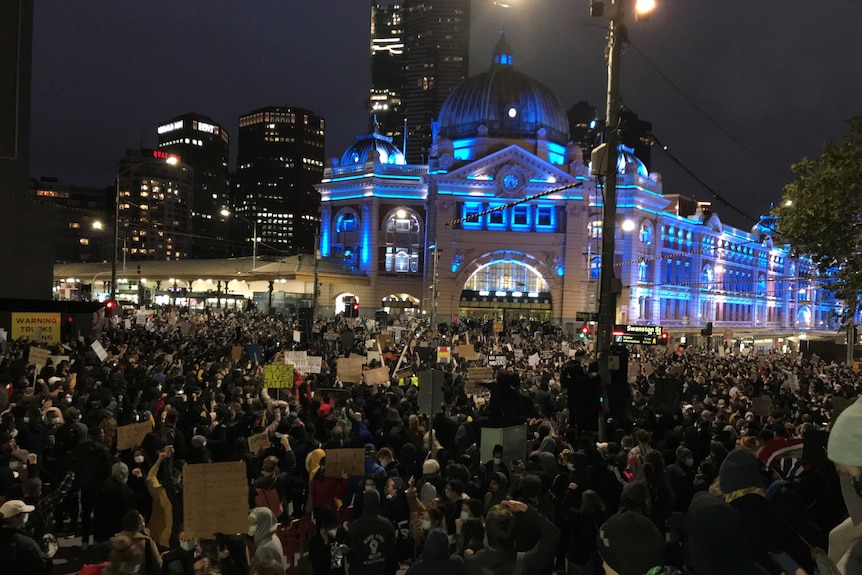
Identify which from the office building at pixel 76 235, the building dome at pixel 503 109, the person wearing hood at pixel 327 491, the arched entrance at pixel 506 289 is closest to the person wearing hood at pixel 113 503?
the person wearing hood at pixel 327 491

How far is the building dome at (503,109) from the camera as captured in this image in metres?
69.5

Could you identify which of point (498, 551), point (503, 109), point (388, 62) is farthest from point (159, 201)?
point (498, 551)

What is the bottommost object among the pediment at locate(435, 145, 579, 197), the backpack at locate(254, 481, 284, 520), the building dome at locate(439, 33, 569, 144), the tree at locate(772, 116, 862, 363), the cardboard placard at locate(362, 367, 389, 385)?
the backpack at locate(254, 481, 284, 520)

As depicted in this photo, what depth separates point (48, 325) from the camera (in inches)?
1011

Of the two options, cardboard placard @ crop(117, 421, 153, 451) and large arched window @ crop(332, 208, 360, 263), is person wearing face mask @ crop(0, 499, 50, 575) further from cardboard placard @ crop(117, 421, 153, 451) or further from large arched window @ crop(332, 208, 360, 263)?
large arched window @ crop(332, 208, 360, 263)

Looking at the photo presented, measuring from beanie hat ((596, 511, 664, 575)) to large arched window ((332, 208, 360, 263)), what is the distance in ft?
205

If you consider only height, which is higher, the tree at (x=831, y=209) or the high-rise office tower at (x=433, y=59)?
the high-rise office tower at (x=433, y=59)

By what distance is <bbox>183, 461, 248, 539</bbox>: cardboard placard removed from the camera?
6383 mm

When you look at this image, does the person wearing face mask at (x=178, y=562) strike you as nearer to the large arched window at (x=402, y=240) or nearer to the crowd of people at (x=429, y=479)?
the crowd of people at (x=429, y=479)

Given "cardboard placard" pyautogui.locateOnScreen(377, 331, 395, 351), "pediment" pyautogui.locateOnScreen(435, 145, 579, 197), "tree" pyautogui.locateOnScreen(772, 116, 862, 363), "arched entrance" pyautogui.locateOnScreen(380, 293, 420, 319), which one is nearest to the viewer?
"tree" pyautogui.locateOnScreen(772, 116, 862, 363)

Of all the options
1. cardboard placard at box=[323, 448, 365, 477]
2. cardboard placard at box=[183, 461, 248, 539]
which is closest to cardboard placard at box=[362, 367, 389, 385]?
cardboard placard at box=[323, 448, 365, 477]

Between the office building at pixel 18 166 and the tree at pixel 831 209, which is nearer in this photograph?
the tree at pixel 831 209

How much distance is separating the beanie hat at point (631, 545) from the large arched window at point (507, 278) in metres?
59.5

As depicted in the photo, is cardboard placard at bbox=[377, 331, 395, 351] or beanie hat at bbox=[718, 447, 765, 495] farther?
cardboard placard at bbox=[377, 331, 395, 351]
